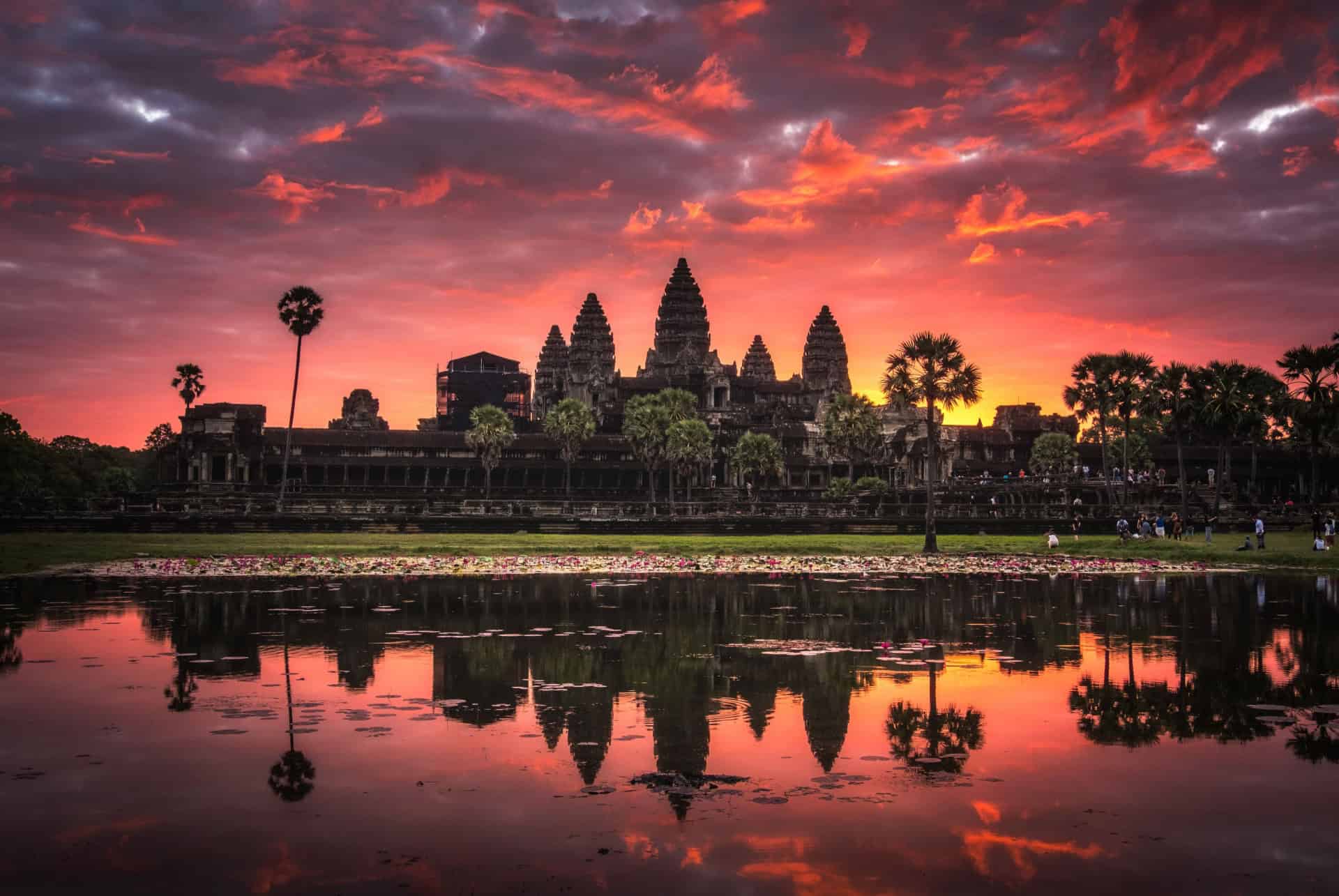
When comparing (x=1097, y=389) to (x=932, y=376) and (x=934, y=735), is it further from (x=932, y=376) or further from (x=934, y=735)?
(x=934, y=735)

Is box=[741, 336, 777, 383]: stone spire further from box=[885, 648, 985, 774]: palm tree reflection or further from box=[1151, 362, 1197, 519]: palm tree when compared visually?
box=[885, 648, 985, 774]: palm tree reflection

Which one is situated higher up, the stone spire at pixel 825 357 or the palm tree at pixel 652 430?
the stone spire at pixel 825 357

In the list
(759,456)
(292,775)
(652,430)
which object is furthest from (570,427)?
(292,775)

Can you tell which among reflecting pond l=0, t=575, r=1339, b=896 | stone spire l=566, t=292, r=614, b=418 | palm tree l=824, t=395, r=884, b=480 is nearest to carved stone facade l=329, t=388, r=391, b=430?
stone spire l=566, t=292, r=614, b=418

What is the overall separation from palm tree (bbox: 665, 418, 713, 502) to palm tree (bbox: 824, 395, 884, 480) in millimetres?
14789

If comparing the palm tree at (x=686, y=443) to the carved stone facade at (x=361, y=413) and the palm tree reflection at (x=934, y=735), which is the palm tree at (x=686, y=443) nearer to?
the carved stone facade at (x=361, y=413)

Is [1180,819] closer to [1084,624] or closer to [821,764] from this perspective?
[821,764]

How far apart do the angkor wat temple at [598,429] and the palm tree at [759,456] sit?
8.41 ft

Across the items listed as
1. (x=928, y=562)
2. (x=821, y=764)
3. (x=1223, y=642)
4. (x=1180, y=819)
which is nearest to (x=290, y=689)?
(x=821, y=764)

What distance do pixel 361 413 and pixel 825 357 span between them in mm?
72629

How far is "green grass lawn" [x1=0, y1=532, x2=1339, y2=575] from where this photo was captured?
4228 cm

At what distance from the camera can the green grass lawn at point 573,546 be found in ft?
139

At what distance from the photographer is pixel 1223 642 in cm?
2006

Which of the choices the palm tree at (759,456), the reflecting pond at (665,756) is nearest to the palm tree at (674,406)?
the palm tree at (759,456)
